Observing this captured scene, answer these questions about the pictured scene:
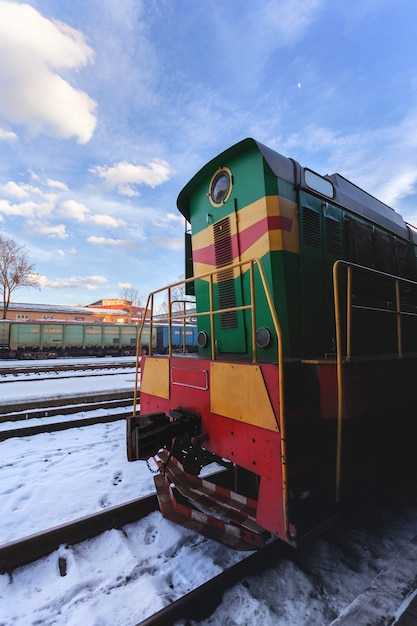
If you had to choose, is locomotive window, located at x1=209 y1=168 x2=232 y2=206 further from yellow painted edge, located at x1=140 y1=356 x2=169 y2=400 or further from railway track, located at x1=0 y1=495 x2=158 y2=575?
railway track, located at x1=0 y1=495 x2=158 y2=575

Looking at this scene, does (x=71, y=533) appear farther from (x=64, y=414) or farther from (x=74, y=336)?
(x=74, y=336)

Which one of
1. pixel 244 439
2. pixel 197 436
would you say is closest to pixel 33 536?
pixel 197 436

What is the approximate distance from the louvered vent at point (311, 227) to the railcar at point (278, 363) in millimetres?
17

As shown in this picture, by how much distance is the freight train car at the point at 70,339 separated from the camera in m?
22.9

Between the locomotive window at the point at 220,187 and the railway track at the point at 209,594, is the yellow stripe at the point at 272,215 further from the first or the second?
the railway track at the point at 209,594

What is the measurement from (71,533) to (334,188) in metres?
4.35

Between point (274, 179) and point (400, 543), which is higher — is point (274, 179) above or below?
above

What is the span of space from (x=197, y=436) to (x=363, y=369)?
144 centimetres

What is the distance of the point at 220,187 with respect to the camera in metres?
3.63

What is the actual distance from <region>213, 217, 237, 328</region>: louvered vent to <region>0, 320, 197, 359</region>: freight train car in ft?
55.8

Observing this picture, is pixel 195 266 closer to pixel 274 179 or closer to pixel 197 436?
pixel 274 179

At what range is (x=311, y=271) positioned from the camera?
3225mm

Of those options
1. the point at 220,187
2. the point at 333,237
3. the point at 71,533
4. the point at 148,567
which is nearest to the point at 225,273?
the point at 220,187

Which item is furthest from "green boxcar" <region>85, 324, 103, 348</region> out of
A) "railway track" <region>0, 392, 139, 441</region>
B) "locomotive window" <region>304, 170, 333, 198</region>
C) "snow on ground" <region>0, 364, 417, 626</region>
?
"locomotive window" <region>304, 170, 333, 198</region>
